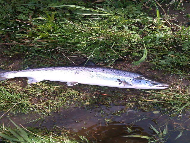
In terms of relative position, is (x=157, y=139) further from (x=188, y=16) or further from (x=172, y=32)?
(x=188, y=16)

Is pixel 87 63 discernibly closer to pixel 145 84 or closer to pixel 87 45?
pixel 87 45

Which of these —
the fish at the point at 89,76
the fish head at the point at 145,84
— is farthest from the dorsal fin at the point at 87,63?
the fish head at the point at 145,84

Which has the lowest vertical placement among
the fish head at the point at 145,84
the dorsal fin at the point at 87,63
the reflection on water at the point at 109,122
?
the reflection on water at the point at 109,122

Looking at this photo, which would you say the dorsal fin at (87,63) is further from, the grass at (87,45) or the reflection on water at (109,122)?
the reflection on water at (109,122)

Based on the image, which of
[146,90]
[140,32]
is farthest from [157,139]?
[140,32]

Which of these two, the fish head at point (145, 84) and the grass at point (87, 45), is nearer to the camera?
the fish head at point (145, 84)

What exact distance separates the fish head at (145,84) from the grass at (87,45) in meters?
0.25

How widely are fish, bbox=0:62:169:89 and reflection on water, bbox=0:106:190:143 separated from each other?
1.92 feet

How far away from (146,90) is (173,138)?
1.10m

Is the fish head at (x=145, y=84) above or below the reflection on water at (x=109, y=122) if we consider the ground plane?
above

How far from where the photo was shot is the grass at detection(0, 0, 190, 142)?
4676mm

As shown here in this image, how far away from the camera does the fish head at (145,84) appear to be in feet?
14.6

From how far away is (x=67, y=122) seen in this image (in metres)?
4.61

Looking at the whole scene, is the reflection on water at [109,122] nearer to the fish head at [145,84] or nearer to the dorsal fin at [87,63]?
the fish head at [145,84]
